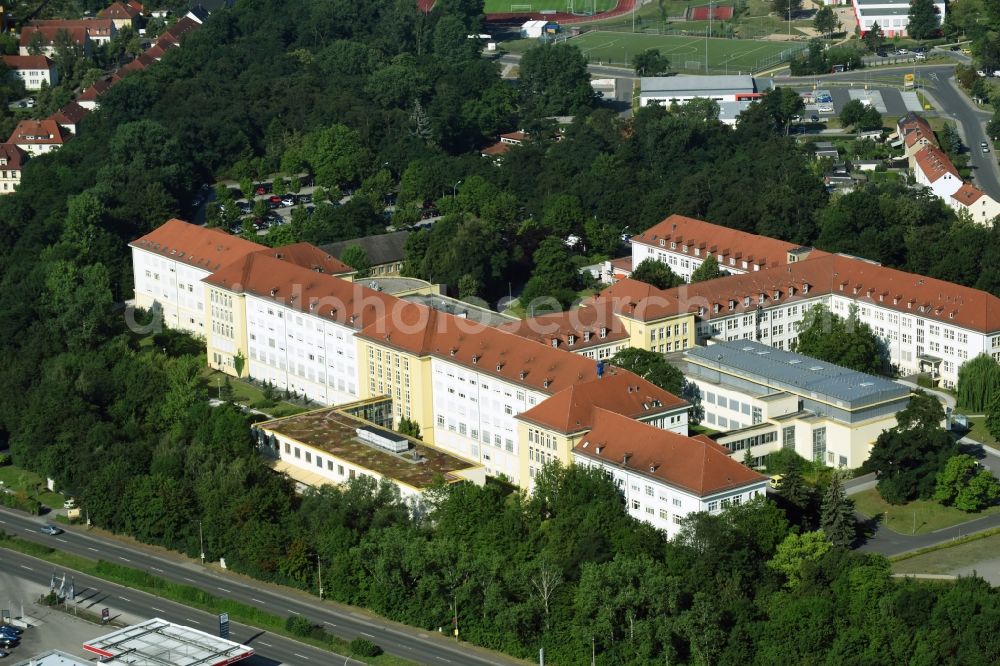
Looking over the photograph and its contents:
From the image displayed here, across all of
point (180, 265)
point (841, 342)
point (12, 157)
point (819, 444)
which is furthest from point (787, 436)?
point (12, 157)

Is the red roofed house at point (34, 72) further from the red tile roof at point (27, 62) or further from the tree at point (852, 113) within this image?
the tree at point (852, 113)

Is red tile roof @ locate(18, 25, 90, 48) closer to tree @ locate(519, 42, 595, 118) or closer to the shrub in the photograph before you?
tree @ locate(519, 42, 595, 118)

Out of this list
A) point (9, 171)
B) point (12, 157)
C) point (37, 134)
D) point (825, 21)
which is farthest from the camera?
point (825, 21)

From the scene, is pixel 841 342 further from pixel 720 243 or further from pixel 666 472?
pixel 666 472

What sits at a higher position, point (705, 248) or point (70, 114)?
point (70, 114)

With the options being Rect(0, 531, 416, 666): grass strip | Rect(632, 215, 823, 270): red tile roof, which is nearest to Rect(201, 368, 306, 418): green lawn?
Rect(0, 531, 416, 666): grass strip

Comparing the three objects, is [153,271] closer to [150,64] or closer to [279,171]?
[279,171]
